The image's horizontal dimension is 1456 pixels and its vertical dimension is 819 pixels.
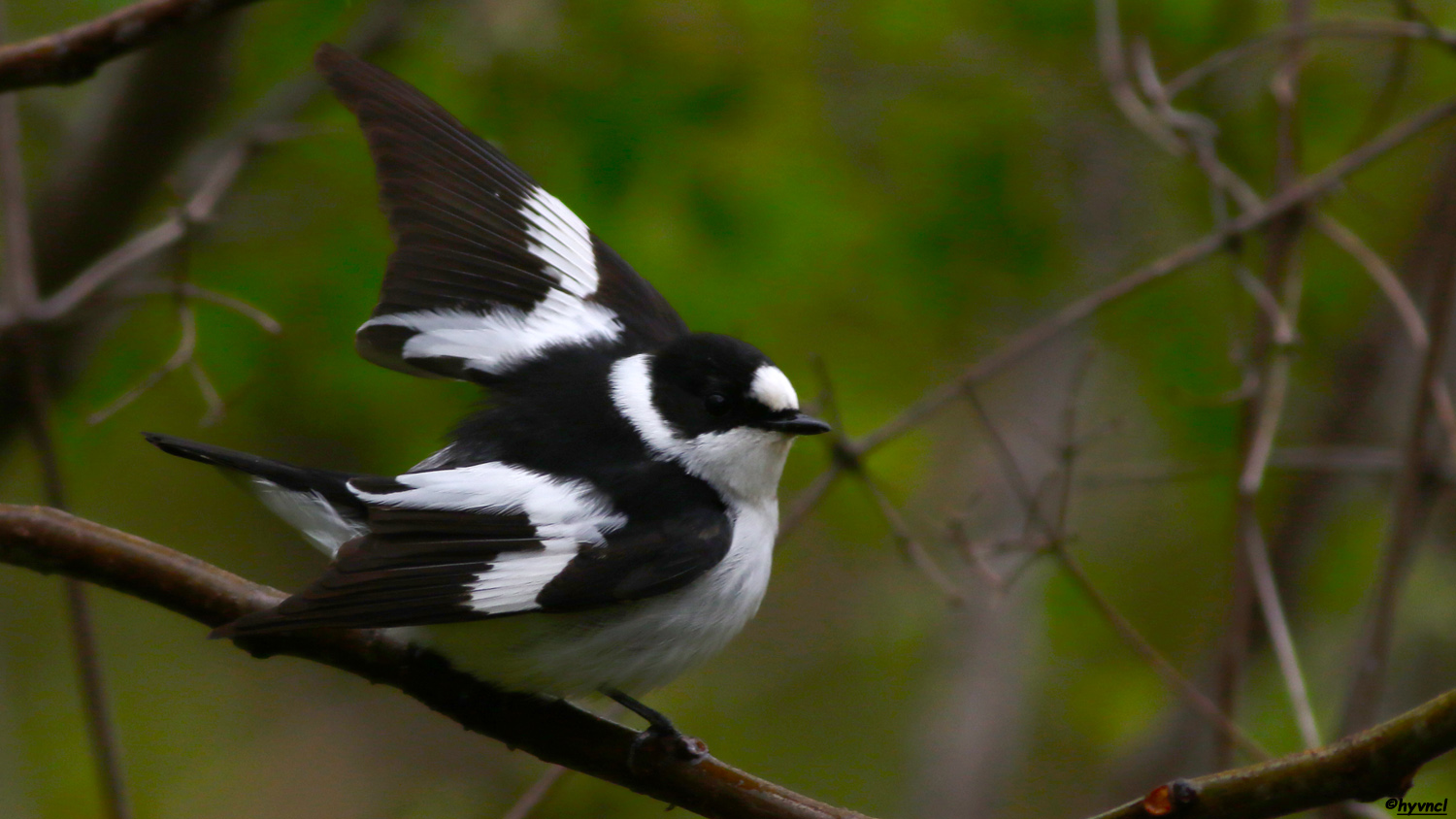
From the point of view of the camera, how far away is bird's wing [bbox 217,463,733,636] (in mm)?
2018

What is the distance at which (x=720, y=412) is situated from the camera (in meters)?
2.64

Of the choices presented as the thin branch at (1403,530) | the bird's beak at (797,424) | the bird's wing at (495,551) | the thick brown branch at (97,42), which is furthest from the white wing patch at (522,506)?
the thin branch at (1403,530)

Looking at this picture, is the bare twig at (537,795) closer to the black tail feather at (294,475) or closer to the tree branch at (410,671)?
the tree branch at (410,671)

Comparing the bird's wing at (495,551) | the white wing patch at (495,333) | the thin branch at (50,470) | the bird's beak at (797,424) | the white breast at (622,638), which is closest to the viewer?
the bird's wing at (495,551)

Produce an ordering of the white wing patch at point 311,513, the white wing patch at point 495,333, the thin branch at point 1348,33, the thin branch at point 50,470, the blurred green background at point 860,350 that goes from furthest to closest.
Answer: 1. the blurred green background at point 860,350
2. the thin branch at point 1348,33
3. the white wing patch at point 495,333
4. the thin branch at point 50,470
5. the white wing patch at point 311,513

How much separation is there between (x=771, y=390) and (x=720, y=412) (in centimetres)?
14

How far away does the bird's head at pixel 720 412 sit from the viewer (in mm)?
2590

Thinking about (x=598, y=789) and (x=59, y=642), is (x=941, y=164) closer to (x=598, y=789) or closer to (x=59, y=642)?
(x=598, y=789)

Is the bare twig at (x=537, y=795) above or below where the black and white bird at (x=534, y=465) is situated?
below

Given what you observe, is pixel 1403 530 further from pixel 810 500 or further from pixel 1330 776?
pixel 1330 776

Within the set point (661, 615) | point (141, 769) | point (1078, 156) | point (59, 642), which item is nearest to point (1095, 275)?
point (1078, 156)

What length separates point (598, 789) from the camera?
15.0 ft

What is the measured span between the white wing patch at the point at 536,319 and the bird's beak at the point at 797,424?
0.55 m

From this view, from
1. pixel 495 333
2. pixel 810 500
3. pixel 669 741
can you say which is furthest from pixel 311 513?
pixel 810 500
